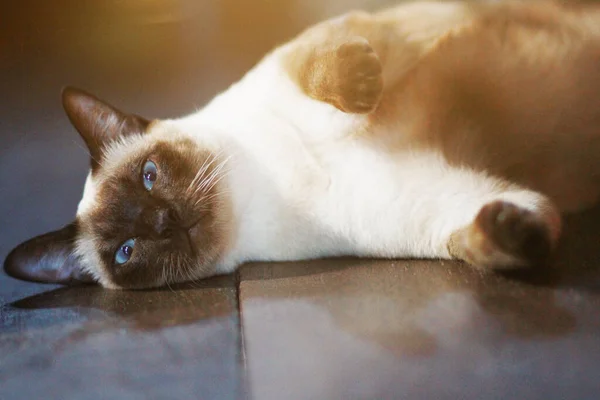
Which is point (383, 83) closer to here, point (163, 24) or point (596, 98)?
point (596, 98)

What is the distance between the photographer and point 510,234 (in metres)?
1.10

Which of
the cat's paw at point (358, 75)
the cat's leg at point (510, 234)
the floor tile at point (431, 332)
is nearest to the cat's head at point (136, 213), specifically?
the floor tile at point (431, 332)

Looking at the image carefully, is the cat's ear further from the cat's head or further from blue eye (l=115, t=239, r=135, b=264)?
blue eye (l=115, t=239, r=135, b=264)

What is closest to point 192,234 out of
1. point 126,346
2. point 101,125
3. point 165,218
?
point 165,218

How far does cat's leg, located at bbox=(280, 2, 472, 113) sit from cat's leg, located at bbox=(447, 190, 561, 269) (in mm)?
344

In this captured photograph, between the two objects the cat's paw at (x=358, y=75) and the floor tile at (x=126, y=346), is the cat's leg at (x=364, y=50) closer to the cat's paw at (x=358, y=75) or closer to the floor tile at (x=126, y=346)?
the cat's paw at (x=358, y=75)

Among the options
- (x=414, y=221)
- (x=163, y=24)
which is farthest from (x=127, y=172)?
(x=414, y=221)

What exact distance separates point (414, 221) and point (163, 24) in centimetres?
103

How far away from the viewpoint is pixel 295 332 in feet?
3.68

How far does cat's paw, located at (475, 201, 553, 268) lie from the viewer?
1.10m

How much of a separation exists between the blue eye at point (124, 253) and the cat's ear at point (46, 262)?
0.41 ft

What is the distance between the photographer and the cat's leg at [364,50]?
1.28 meters

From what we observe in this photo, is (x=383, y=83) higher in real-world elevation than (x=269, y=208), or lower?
higher

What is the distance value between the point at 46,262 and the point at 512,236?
1121 millimetres
